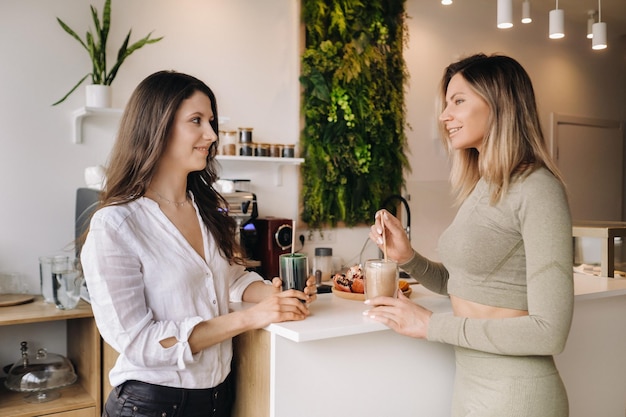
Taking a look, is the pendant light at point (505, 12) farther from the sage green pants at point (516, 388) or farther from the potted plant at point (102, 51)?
the sage green pants at point (516, 388)

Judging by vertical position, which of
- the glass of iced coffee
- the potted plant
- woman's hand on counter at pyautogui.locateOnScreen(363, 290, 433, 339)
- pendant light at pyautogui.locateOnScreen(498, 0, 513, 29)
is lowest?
woman's hand on counter at pyautogui.locateOnScreen(363, 290, 433, 339)

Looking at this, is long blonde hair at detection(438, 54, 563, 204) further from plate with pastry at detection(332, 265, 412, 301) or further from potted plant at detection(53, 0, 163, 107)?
potted plant at detection(53, 0, 163, 107)

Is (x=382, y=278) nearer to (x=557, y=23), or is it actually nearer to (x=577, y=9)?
(x=557, y=23)

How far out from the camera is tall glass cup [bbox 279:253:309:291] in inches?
65.6

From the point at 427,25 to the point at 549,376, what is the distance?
3.58 m

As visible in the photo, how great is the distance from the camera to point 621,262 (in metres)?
2.82

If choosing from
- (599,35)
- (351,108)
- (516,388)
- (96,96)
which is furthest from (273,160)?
(516,388)

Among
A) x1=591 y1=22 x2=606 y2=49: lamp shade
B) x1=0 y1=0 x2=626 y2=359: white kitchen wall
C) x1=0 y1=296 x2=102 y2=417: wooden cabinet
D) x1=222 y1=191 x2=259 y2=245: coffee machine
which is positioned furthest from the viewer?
x1=591 y1=22 x2=606 y2=49: lamp shade

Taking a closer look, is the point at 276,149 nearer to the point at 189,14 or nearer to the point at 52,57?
the point at 189,14

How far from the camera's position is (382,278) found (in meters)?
1.67

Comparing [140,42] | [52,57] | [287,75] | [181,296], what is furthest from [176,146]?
[287,75]

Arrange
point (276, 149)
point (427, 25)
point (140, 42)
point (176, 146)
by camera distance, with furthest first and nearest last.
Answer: point (427, 25), point (276, 149), point (140, 42), point (176, 146)

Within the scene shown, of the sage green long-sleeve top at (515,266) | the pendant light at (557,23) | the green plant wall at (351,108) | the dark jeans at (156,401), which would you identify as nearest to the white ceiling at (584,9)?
the green plant wall at (351,108)

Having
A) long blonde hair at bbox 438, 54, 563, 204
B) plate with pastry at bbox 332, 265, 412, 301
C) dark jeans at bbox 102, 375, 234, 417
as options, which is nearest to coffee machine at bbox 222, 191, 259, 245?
plate with pastry at bbox 332, 265, 412, 301
